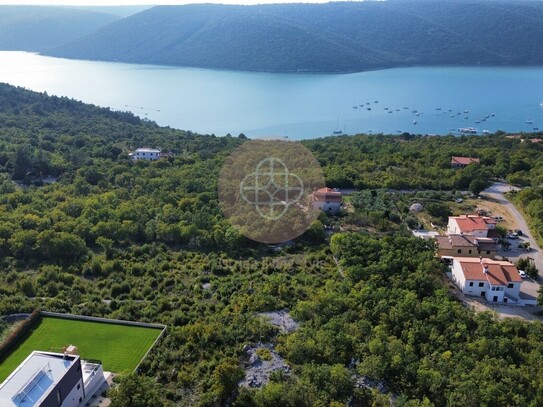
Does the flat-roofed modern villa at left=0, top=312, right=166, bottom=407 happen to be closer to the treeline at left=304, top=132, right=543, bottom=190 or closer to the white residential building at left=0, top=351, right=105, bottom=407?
the white residential building at left=0, top=351, right=105, bottom=407

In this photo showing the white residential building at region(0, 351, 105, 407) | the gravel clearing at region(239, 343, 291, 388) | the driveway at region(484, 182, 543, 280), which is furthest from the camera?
the driveway at region(484, 182, 543, 280)

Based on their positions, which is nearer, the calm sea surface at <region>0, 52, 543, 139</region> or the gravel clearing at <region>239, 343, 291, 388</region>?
the gravel clearing at <region>239, 343, 291, 388</region>

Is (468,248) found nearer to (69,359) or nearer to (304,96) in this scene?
(69,359)

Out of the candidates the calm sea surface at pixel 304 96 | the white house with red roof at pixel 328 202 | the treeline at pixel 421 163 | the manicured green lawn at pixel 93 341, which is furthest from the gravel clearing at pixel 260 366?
the calm sea surface at pixel 304 96

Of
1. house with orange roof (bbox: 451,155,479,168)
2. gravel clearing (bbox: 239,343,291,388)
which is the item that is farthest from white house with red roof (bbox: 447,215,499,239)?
gravel clearing (bbox: 239,343,291,388)

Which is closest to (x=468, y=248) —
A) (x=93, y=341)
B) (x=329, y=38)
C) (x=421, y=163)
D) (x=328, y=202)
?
(x=328, y=202)

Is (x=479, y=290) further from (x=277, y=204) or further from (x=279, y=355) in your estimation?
(x=277, y=204)

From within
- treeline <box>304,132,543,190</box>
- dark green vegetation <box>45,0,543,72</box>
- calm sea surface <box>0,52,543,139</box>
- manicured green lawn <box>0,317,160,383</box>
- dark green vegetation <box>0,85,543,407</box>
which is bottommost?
manicured green lawn <box>0,317,160,383</box>

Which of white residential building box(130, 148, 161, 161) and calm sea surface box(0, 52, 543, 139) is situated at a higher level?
calm sea surface box(0, 52, 543, 139)
